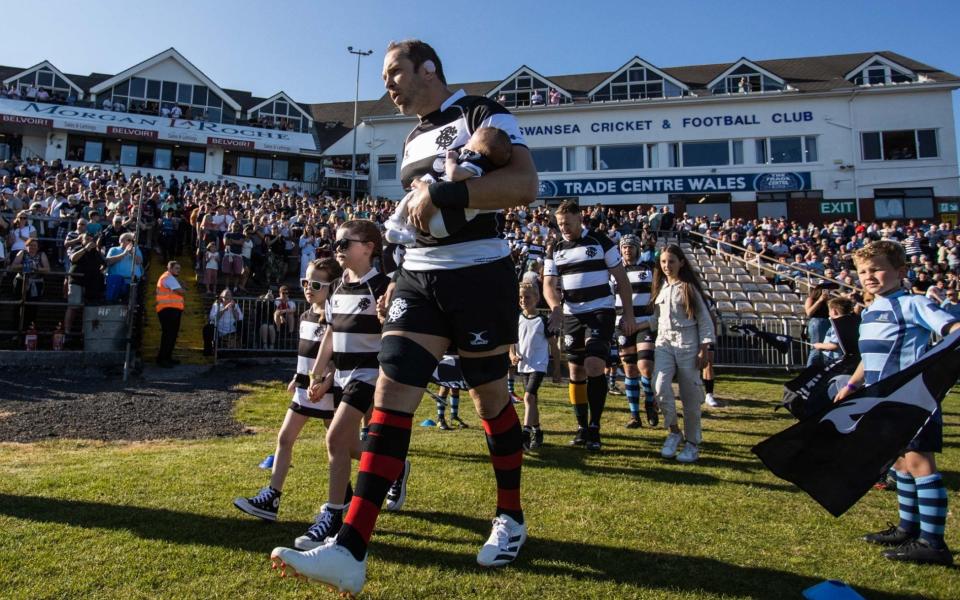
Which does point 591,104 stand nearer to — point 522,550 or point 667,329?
point 667,329

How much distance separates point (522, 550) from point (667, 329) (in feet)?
10.7

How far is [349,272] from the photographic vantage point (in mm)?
4086

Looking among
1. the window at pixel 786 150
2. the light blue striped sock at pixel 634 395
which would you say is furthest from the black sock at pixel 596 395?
the window at pixel 786 150

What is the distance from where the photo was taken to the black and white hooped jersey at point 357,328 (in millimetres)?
3750

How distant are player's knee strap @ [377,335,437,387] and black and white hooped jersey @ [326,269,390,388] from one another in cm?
93

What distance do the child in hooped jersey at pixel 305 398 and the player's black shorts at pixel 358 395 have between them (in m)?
0.42

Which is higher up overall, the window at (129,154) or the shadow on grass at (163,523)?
the window at (129,154)

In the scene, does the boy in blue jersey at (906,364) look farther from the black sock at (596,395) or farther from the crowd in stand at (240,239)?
the crowd in stand at (240,239)

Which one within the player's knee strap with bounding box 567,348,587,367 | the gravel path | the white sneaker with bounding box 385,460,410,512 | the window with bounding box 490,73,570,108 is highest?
the window with bounding box 490,73,570,108

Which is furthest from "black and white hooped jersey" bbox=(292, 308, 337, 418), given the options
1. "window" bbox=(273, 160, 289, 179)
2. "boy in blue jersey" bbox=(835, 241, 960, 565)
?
"window" bbox=(273, 160, 289, 179)

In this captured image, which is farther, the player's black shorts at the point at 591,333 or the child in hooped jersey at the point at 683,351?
the player's black shorts at the point at 591,333

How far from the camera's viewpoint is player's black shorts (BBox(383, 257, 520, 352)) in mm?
2834

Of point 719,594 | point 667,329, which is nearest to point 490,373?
point 719,594

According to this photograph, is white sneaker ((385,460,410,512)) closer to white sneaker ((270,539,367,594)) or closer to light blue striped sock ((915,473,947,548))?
white sneaker ((270,539,367,594))
